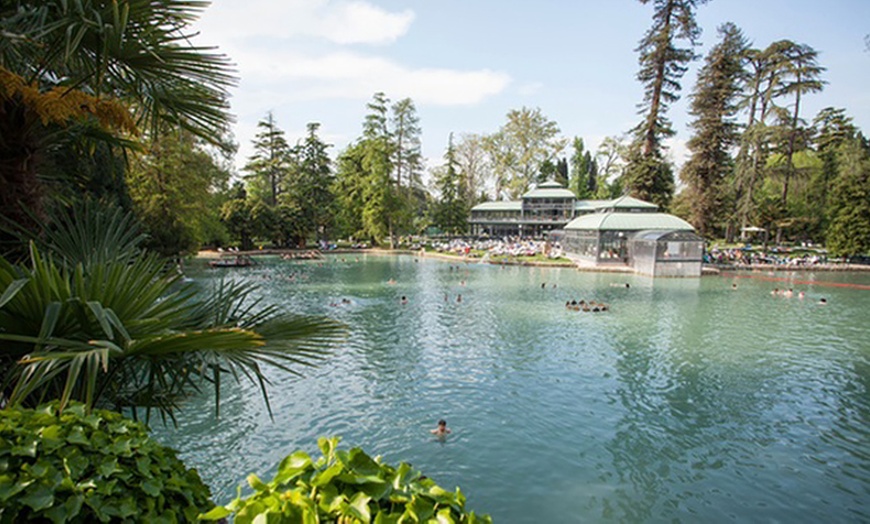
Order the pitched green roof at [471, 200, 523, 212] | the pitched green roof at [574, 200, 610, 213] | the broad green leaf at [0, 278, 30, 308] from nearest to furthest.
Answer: the broad green leaf at [0, 278, 30, 308]
the pitched green roof at [574, 200, 610, 213]
the pitched green roof at [471, 200, 523, 212]

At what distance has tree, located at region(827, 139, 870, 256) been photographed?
33625mm

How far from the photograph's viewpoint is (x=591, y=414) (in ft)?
28.5

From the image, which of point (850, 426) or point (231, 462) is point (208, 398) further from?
point (850, 426)

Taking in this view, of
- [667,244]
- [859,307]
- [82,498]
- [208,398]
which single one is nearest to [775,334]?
[859,307]

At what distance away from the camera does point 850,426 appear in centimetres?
833

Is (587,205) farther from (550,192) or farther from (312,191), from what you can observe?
(312,191)

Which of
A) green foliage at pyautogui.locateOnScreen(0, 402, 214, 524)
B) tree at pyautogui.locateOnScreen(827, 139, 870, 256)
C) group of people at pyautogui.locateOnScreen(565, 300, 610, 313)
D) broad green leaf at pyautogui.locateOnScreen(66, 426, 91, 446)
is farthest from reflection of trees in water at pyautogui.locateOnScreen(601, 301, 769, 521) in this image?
tree at pyautogui.locateOnScreen(827, 139, 870, 256)

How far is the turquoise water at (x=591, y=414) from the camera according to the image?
6.30 metres

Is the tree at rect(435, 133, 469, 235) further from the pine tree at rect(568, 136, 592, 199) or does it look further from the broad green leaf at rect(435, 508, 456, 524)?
the broad green leaf at rect(435, 508, 456, 524)

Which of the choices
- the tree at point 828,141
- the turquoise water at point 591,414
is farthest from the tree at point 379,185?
the tree at point 828,141

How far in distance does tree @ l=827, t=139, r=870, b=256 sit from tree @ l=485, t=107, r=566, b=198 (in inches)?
1219

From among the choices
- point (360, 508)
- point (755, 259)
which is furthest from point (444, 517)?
point (755, 259)

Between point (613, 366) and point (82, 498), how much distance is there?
1162 centimetres

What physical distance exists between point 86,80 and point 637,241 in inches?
1286
